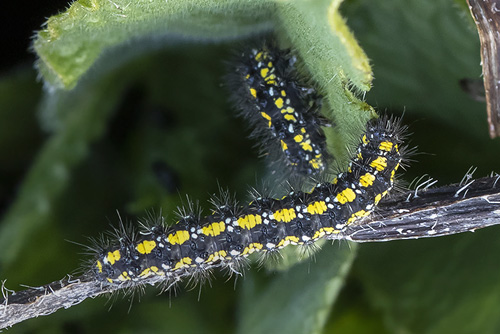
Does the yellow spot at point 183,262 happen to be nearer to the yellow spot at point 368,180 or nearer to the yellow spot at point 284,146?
the yellow spot at point 284,146

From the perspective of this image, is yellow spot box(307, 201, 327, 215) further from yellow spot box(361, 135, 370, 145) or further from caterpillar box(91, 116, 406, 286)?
yellow spot box(361, 135, 370, 145)

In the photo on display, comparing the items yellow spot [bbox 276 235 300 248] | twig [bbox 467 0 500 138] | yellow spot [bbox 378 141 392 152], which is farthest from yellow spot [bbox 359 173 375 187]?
twig [bbox 467 0 500 138]

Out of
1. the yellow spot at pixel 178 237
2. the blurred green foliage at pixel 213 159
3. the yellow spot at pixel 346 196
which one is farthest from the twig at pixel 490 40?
the yellow spot at pixel 178 237

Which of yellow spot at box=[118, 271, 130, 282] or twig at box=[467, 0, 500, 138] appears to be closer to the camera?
twig at box=[467, 0, 500, 138]

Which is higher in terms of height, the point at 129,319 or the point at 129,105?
the point at 129,105

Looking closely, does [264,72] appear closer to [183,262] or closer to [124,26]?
[124,26]

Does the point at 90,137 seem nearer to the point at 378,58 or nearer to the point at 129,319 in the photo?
the point at 129,319

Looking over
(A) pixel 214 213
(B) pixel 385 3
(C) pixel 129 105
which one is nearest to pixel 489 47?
(B) pixel 385 3
